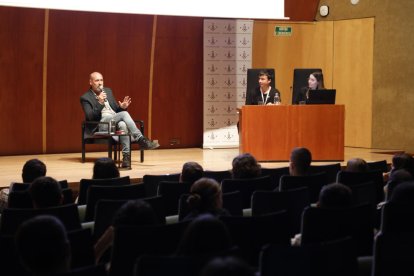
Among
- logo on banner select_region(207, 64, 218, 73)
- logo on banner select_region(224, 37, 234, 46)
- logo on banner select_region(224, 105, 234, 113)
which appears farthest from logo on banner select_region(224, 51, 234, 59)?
logo on banner select_region(224, 105, 234, 113)

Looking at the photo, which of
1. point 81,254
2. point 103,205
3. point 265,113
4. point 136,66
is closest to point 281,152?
point 265,113

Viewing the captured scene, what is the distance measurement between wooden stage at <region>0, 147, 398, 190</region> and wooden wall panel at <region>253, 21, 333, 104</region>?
1477mm

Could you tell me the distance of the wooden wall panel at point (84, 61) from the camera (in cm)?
983

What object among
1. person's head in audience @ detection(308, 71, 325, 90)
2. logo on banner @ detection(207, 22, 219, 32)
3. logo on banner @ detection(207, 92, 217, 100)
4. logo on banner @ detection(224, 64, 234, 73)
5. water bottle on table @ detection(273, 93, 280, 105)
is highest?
logo on banner @ detection(207, 22, 219, 32)

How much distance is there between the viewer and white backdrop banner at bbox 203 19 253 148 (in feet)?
34.2

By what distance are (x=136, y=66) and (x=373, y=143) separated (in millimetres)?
4019

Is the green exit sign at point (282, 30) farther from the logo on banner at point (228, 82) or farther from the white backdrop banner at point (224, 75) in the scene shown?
the logo on banner at point (228, 82)

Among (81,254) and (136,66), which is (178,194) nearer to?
(81,254)

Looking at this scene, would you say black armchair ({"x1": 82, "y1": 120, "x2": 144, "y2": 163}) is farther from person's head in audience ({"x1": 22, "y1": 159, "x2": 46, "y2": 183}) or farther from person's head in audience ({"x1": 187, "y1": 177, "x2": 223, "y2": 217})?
person's head in audience ({"x1": 187, "y1": 177, "x2": 223, "y2": 217})

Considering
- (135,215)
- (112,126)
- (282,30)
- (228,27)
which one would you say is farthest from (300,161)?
(282,30)

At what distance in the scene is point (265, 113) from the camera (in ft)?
27.5

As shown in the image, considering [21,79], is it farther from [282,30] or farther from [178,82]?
[282,30]

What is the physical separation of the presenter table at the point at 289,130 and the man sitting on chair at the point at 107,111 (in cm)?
119

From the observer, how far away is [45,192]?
→ 3.86m
